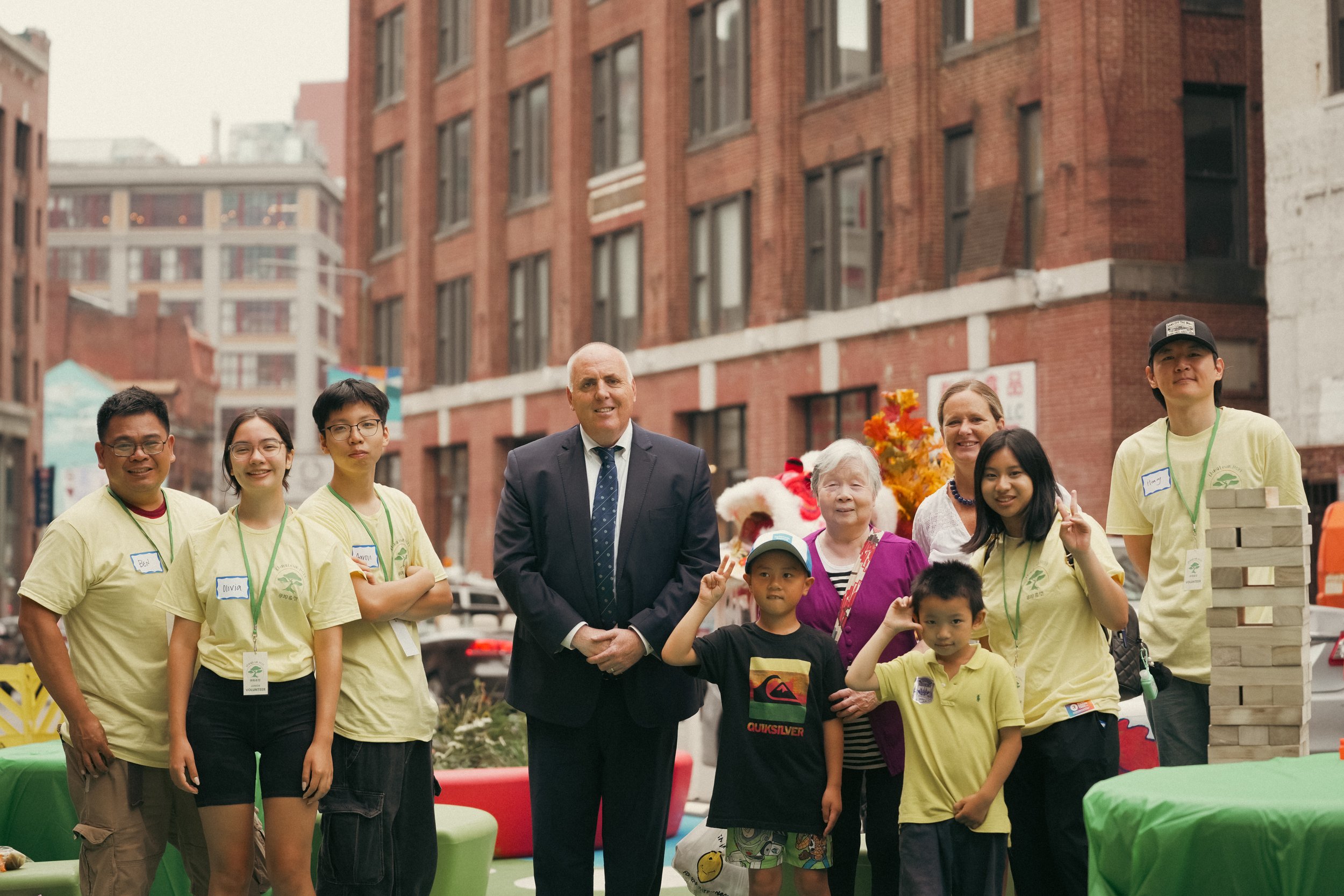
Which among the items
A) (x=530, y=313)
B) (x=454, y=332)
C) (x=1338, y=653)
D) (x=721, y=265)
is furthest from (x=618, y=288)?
(x=1338, y=653)

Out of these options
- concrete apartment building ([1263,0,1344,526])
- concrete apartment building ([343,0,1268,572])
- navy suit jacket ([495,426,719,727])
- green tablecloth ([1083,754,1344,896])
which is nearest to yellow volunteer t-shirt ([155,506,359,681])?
navy suit jacket ([495,426,719,727])

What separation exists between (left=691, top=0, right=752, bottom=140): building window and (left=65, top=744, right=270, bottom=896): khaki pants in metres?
24.8

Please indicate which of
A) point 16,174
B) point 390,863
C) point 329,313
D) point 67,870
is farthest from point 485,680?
point 329,313

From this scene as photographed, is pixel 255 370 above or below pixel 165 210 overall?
below

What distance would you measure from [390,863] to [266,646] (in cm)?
98

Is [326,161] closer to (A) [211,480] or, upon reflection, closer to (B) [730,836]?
(A) [211,480]

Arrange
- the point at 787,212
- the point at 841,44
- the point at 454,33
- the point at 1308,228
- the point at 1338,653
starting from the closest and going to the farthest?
the point at 1338,653 → the point at 1308,228 → the point at 841,44 → the point at 787,212 → the point at 454,33

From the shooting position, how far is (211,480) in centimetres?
8988

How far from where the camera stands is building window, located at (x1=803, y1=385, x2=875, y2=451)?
1027 inches

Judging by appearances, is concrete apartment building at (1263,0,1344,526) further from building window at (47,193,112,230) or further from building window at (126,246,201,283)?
building window at (47,193,112,230)

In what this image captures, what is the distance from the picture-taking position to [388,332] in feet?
137

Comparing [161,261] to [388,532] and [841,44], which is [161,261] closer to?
[841,44]

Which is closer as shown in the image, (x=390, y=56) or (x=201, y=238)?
(x=390, y=56)

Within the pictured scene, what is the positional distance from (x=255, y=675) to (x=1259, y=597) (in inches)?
140
